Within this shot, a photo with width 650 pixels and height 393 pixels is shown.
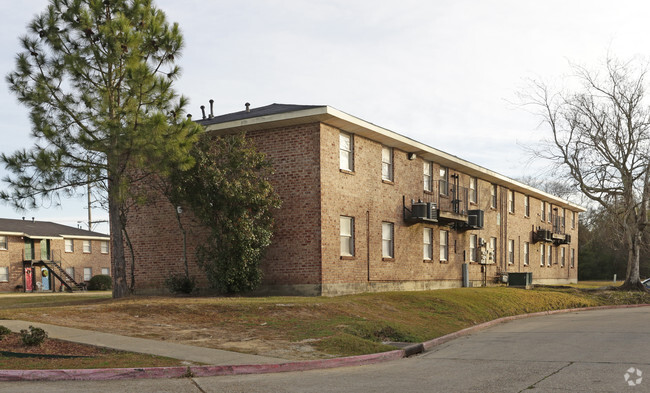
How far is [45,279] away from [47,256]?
1.91 meters

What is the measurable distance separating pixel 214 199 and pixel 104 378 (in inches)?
464

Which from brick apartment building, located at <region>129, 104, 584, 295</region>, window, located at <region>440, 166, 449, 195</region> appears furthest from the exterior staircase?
window, located at <region>440, 166, 449, 195</region>

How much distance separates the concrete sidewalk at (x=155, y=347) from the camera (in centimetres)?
1048

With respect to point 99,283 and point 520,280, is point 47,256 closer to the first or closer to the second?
point 99,283

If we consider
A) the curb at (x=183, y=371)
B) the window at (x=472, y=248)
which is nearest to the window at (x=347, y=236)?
the curb at (x=183, y=371)

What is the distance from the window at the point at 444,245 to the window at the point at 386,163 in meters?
6.18

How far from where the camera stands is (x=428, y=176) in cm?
2955

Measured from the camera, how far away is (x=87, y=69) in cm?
1909

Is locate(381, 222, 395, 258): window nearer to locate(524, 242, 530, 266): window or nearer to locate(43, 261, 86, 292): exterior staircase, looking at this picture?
locate(524, 242, 530, 266): window

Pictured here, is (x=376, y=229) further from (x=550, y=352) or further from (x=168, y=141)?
(x=550, y=352)

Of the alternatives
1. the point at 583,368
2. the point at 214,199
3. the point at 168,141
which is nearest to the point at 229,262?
the point at 214,199

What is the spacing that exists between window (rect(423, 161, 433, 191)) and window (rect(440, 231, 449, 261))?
274 cm

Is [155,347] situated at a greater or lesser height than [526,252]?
greater

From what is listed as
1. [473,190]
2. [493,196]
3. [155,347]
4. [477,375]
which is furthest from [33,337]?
[493,196]
